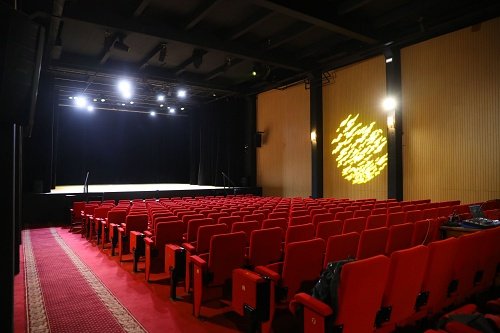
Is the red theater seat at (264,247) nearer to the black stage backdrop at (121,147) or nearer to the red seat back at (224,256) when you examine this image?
the red seat back at (224,256)

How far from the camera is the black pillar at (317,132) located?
480 inches

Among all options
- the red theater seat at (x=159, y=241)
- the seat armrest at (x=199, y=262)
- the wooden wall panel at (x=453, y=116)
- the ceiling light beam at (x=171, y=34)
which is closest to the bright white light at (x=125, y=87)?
the ceiling light beam at (x=171, y=34)

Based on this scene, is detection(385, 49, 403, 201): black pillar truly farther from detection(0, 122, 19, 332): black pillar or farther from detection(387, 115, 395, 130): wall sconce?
detection(0, 122, 19, 332): black pillar

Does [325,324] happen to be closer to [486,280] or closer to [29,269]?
[486,280]

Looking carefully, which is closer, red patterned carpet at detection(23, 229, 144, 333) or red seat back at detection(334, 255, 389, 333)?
red seat back at detection(334, 255, 389, 333)

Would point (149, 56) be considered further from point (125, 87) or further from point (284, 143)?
point (284, 143)

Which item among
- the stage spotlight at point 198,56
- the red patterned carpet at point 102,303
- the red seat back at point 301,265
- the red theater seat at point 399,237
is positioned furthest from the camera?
the stage spotlight at point 198,56

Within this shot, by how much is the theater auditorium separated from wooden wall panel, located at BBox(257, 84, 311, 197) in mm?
85

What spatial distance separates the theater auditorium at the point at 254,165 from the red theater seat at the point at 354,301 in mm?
13

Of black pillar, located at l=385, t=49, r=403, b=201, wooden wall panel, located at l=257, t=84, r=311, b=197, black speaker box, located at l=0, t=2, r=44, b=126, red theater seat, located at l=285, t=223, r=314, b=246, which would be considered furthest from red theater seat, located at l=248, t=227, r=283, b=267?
wooden wall panel, located at l=257, t=84, r=311, b=197

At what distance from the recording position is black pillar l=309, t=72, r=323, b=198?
1218 centimetres

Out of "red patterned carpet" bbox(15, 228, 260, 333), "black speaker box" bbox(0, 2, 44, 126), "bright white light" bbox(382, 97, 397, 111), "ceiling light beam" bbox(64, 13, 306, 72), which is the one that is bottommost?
"red patterned carpet" bbox(15, 228, 260, 333)

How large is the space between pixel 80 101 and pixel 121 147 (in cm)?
348

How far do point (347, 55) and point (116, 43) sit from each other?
702 cm
